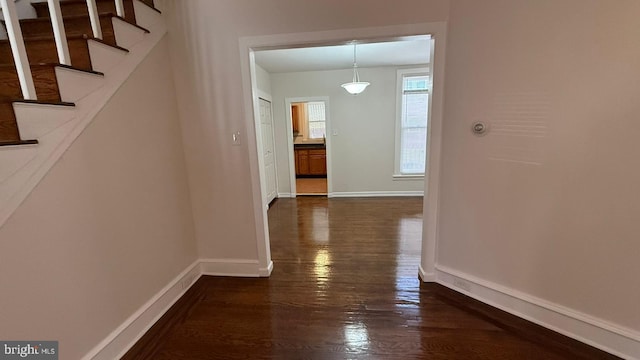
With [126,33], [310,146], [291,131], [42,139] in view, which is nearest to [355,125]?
[291,131]

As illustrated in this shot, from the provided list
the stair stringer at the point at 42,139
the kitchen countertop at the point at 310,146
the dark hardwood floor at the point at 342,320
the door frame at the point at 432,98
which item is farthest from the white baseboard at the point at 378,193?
the stair stringer at the point at 42,139

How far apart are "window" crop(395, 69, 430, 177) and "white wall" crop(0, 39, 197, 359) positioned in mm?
3918

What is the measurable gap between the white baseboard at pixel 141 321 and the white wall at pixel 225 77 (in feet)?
1.19

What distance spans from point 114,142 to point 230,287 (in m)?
1.50

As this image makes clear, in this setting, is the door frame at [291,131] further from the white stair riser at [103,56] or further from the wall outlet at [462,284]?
the white stair riser at [103,56]

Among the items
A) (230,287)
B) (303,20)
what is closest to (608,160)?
(303,20)

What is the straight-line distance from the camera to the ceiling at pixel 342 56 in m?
3.62

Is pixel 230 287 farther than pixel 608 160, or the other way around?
pixel 230 287

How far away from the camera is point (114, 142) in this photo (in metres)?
1.68

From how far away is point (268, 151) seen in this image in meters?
5.09

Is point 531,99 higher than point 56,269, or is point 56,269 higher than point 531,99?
point 531,99

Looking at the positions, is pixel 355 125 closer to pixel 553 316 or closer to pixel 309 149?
pixel 309 149

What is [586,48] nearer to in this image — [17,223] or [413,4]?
[413,4]

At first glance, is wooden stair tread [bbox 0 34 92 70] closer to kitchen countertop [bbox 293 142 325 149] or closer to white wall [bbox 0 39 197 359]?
white wall [bbox 0 39 197 359]
